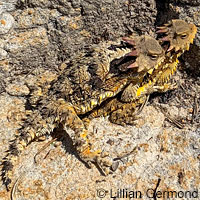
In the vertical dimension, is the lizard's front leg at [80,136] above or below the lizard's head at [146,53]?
below

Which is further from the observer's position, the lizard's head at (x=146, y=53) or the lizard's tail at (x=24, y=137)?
the lizard's head at (x=146, y=53)

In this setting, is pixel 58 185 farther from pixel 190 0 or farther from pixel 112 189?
pixel 190 0

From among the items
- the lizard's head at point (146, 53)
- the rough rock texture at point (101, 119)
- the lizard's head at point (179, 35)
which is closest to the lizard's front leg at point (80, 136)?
the rough rock texture at point (101, 119)

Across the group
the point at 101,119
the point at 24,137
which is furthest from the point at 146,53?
the point at 24,137

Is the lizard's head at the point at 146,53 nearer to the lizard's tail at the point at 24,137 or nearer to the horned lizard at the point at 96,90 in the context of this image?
the horned lizard at the point at 96,90

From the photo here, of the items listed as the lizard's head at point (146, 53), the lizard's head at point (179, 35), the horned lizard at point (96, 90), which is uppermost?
the lizard's head at point (179, 35)

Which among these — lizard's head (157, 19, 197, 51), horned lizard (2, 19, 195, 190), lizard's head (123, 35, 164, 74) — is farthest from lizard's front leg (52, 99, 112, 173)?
lizard's head (157, 19, 197, 51)

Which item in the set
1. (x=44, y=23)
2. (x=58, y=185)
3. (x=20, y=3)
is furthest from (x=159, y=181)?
(x=20, y=3)
